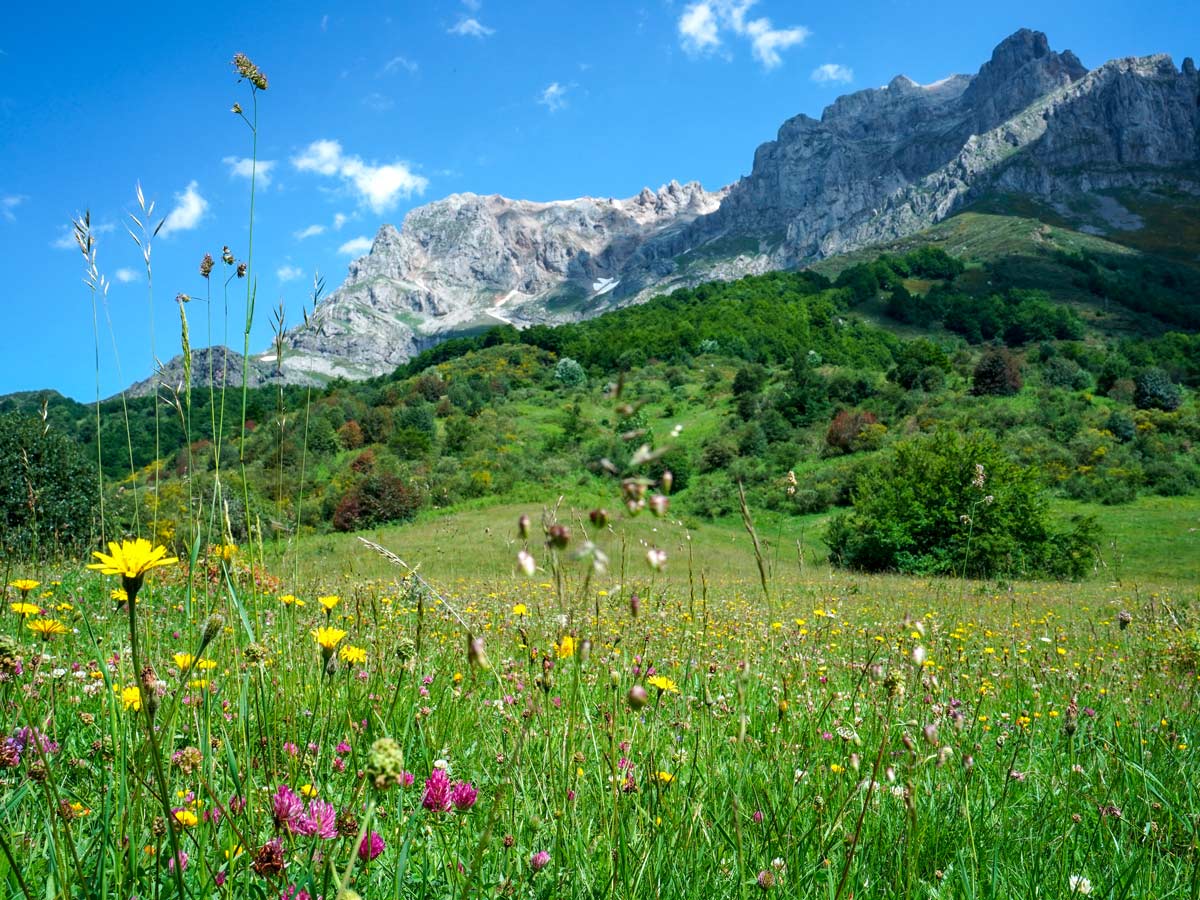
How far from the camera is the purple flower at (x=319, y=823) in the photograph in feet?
3.41


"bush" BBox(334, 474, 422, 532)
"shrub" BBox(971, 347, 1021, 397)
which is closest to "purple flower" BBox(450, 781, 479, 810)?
"bush" BBox(334, 474, 422, 532)

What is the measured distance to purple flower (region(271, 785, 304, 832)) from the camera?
3.19ft

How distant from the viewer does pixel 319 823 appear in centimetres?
102

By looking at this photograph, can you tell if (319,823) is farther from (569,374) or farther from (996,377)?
(569,374)

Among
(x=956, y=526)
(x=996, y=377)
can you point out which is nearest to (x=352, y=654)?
(x=956, y=526)

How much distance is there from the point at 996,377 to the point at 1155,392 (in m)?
7.24

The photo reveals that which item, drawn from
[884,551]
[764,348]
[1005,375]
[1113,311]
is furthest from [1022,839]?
[1113,311]

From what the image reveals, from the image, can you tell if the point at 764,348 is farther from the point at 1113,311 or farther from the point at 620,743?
the point at 620,743

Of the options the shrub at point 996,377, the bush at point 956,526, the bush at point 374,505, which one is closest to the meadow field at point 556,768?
the bush at point 956,526

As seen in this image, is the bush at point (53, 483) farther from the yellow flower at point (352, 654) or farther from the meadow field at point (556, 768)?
the yellow flower at point (352, 654)

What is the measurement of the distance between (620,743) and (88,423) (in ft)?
219

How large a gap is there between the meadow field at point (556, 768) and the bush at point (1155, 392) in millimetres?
40647

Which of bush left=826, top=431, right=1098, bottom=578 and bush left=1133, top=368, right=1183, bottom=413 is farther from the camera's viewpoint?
bush left=1133, top=368, right=1183, bottom=413

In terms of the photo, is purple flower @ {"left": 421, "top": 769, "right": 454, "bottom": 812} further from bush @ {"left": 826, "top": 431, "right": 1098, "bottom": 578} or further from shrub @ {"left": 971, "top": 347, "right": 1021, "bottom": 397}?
shrub @ {"left": 971, "top": 347, "right": 1021, "bottom": 397}
